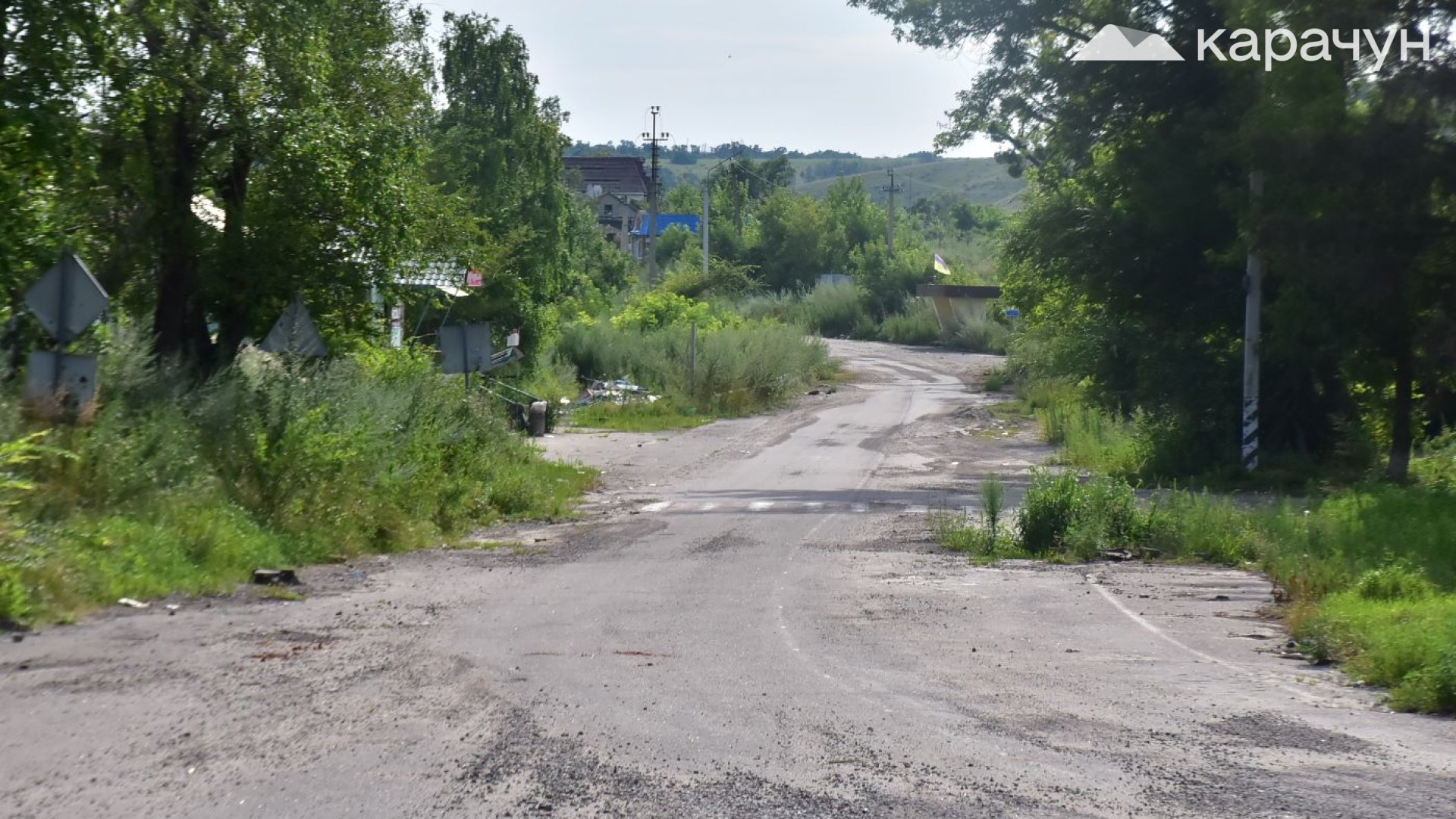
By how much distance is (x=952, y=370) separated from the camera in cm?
6322

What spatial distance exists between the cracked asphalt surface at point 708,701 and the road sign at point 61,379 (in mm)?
2667

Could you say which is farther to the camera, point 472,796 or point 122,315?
point 122,315

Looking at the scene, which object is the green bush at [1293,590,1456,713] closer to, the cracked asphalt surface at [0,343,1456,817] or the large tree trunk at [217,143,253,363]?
the cracked asphalt surface at [0,343,1456,817]

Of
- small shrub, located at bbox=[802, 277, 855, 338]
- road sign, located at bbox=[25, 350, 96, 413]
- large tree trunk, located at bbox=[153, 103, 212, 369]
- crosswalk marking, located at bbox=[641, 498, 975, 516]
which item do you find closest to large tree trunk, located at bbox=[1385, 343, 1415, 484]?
crosswalk marking, located at bbox=[641, 498, 975, 516]

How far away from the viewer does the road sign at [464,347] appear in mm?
22828

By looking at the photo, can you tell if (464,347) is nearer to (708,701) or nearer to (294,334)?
(294,334)

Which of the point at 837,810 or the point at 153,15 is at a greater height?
the point at 153,15

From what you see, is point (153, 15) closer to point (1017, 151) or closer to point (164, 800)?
point (164, 800)

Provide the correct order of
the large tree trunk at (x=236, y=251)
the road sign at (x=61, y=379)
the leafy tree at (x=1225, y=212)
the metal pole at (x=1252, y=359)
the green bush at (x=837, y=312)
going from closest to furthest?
the road sign at (x=61, y=379) < the large tree trunk at (x=236, y=251) < the leafy tree at (x=1225, y=212) < the metal pole at (x=1252, y=359) < the green bush at (x=837, y=312)

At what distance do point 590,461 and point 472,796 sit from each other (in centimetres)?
2263

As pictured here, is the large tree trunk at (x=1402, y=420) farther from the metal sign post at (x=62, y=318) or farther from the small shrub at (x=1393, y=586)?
the metal sign post at (x=62, y=318)

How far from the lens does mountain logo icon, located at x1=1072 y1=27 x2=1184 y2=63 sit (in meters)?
25.5

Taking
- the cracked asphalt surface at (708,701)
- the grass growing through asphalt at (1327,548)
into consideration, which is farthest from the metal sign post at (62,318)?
the grass growing through asphalt at (1327,548)

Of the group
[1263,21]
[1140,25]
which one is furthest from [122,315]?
[1140,25]
